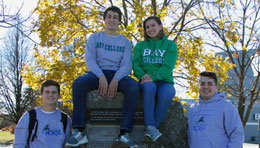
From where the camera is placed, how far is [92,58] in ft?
12.2

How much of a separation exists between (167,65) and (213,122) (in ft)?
3.27

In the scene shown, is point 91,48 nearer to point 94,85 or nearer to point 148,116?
point 94,85

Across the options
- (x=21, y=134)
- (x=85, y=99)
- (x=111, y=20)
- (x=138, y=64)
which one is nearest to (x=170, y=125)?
(x=138, y=64)

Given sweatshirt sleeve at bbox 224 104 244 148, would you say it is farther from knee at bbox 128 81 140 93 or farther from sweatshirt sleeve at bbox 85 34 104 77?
sweatshirt sleeve at bbox 85 34 104 77

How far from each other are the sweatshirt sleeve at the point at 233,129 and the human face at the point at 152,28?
4.91 ft

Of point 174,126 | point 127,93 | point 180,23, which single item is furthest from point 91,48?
point 180,23

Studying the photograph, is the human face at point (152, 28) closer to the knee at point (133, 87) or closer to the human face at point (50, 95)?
the knee at point (133, 87)

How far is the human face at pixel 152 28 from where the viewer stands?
395cm

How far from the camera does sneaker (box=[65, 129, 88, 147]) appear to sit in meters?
3.16

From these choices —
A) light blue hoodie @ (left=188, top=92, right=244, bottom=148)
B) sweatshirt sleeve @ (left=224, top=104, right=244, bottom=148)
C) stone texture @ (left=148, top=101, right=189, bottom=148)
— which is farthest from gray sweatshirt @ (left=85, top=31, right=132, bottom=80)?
sweatshirt sleeve @ (left=224, top=104, right=244, bottom=148)

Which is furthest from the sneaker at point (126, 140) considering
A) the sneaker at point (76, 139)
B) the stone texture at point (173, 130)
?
the stone texture at point (173, 130)

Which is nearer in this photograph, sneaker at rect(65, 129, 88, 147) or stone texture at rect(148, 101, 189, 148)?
sneaker at rect(65, 129, 88, 147)

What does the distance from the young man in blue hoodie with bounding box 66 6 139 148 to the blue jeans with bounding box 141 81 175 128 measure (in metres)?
0.14

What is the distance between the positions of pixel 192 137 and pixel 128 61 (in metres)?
1.39
